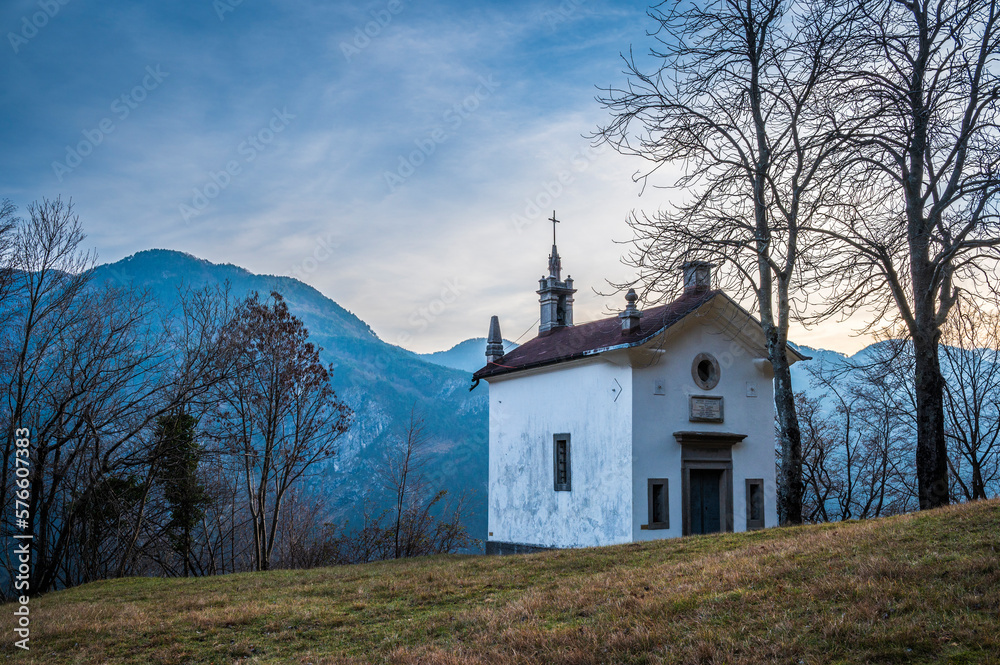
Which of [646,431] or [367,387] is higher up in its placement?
[367,387]

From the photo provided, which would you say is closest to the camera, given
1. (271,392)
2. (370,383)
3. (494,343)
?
(271,392)

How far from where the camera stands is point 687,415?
19953 mm

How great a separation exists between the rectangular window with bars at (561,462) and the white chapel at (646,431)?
36 millimetres

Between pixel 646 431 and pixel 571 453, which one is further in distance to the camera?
pixel 571 453

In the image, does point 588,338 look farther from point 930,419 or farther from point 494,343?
point 930,419

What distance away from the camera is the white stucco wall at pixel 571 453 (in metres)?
19.2

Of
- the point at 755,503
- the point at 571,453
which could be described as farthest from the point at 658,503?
the point at 755,503

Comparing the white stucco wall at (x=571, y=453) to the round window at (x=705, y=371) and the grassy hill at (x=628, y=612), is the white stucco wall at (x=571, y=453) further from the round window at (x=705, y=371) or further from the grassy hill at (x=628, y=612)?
the grassy hill at (x=628, y=612)

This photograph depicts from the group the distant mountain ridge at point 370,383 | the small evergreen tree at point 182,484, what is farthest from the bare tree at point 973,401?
the distant mountain ridge at point 370,383

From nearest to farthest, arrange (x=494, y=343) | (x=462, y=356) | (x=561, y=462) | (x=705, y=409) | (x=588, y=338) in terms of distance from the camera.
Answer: (x=705, y=409) → (x=561, y=462) → (x=588, y=338) → (x=494, y=343) → (x=462, y=356)

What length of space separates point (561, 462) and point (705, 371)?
480cm

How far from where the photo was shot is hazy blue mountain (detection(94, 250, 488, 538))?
79938mm

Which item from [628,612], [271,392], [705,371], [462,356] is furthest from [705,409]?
[462,356]

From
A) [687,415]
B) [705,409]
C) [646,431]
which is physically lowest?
[646,431]
